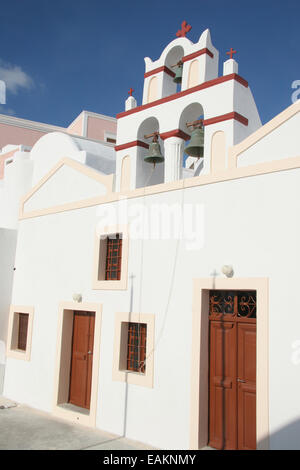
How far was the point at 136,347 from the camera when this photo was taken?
7.84 metres

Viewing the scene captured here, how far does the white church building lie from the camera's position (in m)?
5.97

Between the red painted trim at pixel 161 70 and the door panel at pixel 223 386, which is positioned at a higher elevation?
the red painted trim at pixel 161 70

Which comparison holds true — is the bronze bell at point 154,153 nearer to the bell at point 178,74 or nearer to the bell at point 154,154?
the bell at point 154,154

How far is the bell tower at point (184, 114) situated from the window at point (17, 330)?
4306 mm

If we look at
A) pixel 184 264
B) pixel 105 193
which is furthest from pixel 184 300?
pixel 105 193

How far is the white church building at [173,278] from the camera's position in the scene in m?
5.97

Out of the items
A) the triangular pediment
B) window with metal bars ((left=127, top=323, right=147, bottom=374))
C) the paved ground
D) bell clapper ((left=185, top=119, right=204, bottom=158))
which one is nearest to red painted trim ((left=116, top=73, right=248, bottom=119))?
bell clapper ((left=185, top=119, right=204, bottom=158))

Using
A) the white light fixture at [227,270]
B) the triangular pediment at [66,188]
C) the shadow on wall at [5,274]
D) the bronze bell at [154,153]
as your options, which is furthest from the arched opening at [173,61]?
the shadow on wall at [5,274]

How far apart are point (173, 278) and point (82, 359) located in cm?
317

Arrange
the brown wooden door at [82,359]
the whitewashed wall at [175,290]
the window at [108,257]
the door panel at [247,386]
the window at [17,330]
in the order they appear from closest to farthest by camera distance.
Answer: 1. the whitewashed wall at [175,290]
2. the door panel at [247,386]
3. the window at [108,257]
4. the brown wooden door at [82,359]
5. the window at [17,330]

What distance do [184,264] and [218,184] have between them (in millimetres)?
1472

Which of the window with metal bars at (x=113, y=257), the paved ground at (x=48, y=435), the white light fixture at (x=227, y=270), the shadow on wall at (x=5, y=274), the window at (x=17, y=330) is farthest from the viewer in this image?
the shadow on wall at (x=5, y=274)

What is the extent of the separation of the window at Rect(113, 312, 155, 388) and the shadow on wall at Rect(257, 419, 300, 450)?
2347 mm

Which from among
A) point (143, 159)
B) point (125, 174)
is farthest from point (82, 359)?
point (143, 159)
